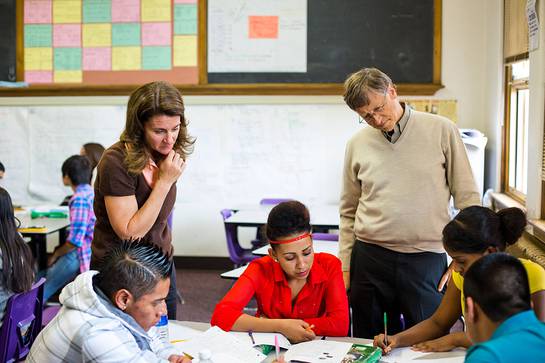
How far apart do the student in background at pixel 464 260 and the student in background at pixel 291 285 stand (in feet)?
0.96

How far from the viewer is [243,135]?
20.1ft

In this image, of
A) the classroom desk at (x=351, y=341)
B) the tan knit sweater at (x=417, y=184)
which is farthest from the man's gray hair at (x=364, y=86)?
the classroom desk at (x=351, y=341)

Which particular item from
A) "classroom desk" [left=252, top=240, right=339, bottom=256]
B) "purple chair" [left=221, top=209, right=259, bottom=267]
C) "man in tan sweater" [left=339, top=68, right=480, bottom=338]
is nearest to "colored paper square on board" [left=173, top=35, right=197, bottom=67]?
"purple chair" [left=221, top=209, right=259, bottom=267]

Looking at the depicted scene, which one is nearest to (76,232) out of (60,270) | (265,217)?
(60,270)

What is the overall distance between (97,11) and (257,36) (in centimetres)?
152

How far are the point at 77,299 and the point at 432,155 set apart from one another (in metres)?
1.47

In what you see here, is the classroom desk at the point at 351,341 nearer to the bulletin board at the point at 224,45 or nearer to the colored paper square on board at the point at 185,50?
the bulletin board at the point at 224,45

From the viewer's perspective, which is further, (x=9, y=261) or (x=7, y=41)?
(x=7, y=41)

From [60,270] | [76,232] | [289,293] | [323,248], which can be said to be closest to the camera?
[289,293]

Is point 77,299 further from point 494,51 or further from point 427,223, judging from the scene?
point 494,51

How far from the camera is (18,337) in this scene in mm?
2803

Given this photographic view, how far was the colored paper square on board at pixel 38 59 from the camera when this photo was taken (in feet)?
20.5

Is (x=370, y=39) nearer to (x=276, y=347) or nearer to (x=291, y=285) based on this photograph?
(x=291, y=285)

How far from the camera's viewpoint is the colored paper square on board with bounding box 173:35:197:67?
19.8 ft
